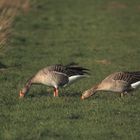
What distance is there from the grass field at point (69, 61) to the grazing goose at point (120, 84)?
0.66 ft

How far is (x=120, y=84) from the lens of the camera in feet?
48.8

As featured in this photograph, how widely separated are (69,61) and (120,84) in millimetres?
6787

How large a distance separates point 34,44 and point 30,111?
39.4 ft

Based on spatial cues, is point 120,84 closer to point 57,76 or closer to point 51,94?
Result: point 57,76

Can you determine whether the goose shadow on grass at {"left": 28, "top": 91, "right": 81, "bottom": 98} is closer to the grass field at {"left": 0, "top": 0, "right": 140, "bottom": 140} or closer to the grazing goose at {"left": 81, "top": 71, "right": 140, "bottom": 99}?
the grass field at {"left": 0, "top": 0, "right": 140, "bottom": 140}

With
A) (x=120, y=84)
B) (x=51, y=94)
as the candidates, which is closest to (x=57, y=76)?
(x=51, y=94)

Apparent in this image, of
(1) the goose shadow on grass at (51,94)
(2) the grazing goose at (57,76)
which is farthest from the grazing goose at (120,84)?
(1) the goose shadow on grass at (51,94)

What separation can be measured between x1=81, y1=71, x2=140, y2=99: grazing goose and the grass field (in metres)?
0.20

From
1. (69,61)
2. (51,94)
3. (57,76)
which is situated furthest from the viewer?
(69,61)

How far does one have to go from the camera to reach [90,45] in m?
25.6

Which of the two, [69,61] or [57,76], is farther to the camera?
[69,61]

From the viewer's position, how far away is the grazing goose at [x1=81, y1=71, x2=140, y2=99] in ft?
48.7

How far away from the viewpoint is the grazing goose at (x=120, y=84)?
14.8m

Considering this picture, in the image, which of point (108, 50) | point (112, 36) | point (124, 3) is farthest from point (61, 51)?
point (124, 3)
